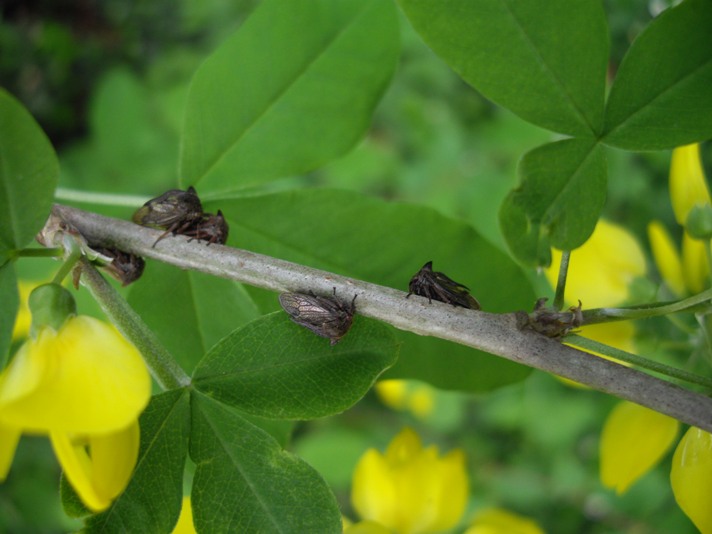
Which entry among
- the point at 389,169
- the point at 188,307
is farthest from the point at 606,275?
the point at 389,169

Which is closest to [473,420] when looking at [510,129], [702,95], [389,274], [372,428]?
[372,428]

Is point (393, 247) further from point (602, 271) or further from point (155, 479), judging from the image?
point (155, 479)

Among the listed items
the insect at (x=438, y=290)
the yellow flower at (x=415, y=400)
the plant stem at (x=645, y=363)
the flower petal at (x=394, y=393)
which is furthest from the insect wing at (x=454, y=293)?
the yellow flower at (x=415, y=400)

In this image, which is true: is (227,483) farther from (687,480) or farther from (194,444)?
(687,480)

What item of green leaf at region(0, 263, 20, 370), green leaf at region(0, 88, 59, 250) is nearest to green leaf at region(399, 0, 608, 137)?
green leaf at region(0, 88, 59, 250)

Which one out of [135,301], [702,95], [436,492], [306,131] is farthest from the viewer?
[436,492]

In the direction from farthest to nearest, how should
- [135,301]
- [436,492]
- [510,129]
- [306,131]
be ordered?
[510,129] → [436,492] → [306,131] → [135,301]

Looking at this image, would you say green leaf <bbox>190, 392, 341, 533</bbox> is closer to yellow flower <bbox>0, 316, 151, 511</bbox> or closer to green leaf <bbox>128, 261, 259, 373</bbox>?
yellow flower <bbox>0, 316, 151, 511</bbox>

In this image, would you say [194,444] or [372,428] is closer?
[194,444]
